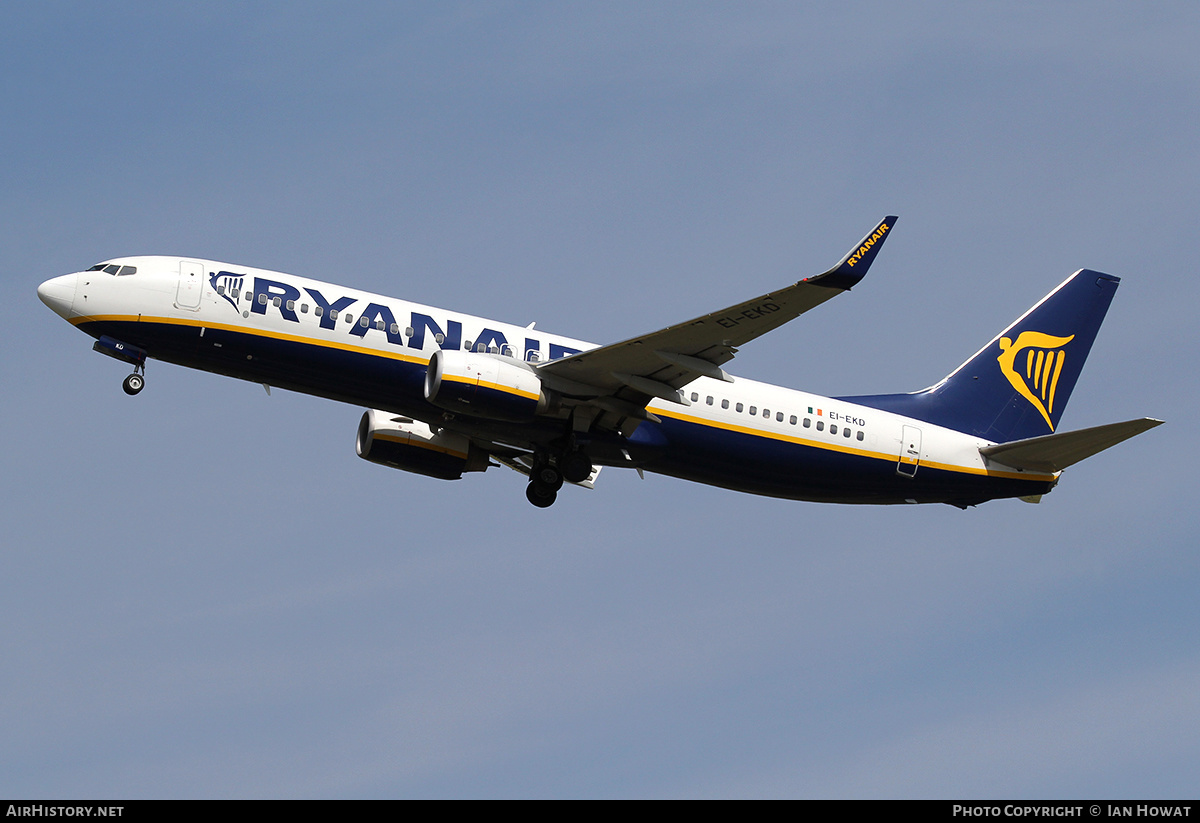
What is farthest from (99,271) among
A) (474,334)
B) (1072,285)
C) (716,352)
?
(1072,285)

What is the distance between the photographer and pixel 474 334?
35906 millimetres

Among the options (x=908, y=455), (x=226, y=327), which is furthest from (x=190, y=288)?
(x=908, y=455)

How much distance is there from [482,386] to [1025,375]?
61.4 ft

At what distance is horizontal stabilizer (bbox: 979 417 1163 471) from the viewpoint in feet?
115

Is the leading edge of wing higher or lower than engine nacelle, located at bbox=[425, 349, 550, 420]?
higher

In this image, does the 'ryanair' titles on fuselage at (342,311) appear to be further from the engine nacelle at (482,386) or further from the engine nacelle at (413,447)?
the engine nacelle at (413,447)

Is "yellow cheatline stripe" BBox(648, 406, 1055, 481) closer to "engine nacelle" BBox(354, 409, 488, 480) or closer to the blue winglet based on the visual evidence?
"engine nacelle" BBox(354, 409, 488, 480)

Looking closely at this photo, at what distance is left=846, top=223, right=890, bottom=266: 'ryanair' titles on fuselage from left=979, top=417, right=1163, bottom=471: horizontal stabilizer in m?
9.29

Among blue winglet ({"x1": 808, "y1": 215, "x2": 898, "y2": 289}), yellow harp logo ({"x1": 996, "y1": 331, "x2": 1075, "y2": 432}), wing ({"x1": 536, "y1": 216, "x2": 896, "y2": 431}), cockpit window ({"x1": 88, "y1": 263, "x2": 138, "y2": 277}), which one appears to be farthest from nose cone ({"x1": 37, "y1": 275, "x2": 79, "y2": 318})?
yellow harp logo ({"x1": 996, "y1": 331, "x2": 1075, "y2": 432})

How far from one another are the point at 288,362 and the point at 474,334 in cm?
490

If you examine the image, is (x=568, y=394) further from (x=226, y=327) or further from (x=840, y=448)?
(x=226, y=327)

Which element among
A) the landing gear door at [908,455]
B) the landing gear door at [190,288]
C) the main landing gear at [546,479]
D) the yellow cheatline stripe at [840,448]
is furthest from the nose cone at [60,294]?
the landing gear door at [908,455]
